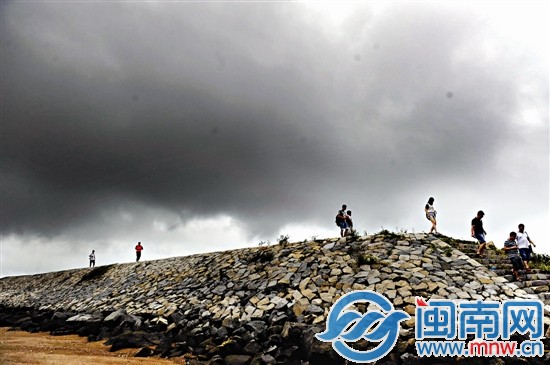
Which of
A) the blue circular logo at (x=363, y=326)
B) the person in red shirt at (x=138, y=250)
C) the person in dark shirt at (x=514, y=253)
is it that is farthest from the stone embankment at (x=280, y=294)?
the person in red shirt at (x=138, y=250)

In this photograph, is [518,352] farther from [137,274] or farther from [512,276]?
[137,274]

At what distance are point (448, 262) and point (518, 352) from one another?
409cm

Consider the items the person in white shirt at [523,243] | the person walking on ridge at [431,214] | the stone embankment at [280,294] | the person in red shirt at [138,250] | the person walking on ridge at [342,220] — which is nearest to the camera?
the stone embankment at [280,294]

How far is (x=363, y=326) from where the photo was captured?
1126 cm

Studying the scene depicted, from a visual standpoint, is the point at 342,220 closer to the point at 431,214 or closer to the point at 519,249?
the point at 431,214

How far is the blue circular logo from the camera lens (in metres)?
10.2

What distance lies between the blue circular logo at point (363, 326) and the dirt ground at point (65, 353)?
4679mm

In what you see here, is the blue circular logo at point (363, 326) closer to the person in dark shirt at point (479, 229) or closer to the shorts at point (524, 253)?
the shorts at point (524, 253)

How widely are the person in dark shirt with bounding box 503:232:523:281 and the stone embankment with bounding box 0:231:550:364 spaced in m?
0.46

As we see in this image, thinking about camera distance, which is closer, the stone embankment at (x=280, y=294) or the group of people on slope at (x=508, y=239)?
the stone embankment at (x=280, y=294)

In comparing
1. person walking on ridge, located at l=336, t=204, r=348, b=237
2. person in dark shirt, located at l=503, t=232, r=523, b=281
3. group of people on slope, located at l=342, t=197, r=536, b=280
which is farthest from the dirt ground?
person in dark shirt, located at l=503, t=232, r=523, b=281

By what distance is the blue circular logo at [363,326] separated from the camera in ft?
33.4

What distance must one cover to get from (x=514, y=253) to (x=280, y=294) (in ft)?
26.5

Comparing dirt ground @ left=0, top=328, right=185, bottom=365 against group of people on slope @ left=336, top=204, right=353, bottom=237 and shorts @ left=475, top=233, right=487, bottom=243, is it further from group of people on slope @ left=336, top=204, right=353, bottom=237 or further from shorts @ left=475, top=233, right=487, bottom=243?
shorts @ left=475, top=233, right=487, bottom=243
